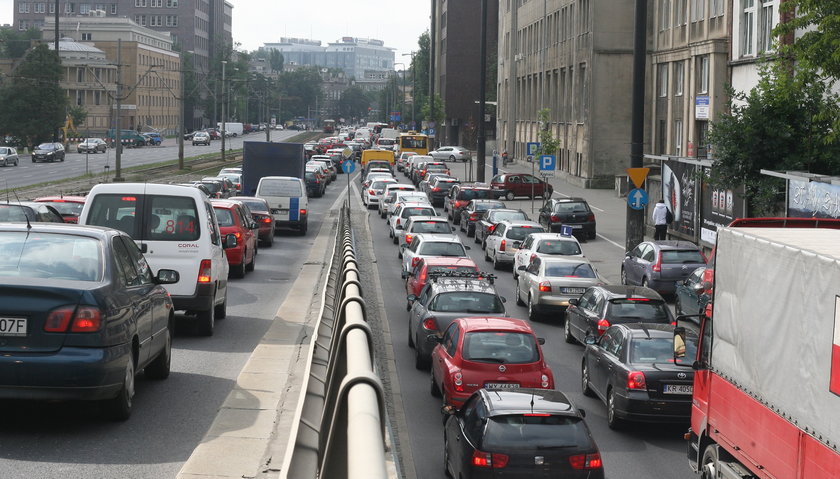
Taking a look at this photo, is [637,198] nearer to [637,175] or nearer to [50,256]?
[637,175]

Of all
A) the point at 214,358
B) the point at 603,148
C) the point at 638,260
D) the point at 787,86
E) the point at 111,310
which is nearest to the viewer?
the point at 111,310

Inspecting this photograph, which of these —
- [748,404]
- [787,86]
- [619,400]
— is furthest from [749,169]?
[748,404]

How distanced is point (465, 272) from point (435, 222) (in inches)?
434

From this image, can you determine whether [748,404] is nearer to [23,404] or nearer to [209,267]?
[23,404]

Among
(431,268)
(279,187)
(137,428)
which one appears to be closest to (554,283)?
(431,268)

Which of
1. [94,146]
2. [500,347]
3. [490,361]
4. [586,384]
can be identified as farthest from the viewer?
[94,146]

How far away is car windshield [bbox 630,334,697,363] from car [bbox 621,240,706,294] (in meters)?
12.2

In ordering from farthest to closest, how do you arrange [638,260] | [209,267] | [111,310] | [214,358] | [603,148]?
[603,148] → [638,260] → [209,267] → [214,358] → [111,310]

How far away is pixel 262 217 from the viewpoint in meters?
35.9

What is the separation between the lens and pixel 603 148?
67312 millimetres

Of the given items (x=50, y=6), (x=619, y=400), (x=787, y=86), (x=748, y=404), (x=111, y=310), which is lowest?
(x=619, y=400)

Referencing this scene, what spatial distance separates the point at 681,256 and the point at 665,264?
1.71ft

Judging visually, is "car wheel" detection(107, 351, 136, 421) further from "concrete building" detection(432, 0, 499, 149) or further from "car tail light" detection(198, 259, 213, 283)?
"concrete building" detection(432, 0, 499, 149)

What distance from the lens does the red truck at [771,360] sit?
26.3 ft
